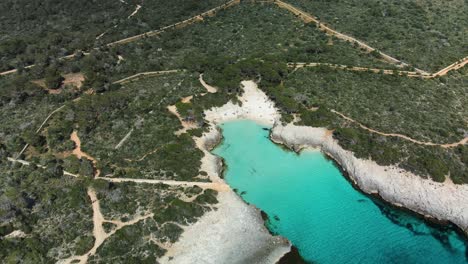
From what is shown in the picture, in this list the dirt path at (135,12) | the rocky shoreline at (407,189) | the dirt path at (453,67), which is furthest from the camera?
the dirt path at (135,12)

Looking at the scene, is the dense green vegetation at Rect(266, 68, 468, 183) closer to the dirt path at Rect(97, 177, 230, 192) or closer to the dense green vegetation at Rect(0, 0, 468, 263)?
the dense green vegetation at Rect(0, 0, 468, 263)

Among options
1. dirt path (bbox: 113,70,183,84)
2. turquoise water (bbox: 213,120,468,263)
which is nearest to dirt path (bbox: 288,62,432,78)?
turquoise water (bbox: 213,120,468,263)

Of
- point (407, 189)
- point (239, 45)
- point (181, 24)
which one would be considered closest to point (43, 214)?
point (407, 189)

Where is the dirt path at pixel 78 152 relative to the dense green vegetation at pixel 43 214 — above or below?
below

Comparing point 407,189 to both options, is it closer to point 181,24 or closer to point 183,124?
point 183,124

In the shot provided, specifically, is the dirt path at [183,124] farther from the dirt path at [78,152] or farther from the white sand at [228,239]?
the dirt path at [78,152]

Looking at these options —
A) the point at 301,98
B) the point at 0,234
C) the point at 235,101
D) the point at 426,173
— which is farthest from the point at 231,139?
the point at 0,234

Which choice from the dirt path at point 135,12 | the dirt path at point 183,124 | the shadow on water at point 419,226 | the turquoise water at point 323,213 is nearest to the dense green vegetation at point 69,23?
the dirt path at point 135,12

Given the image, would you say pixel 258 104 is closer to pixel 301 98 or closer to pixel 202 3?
pixel 301 98
